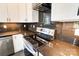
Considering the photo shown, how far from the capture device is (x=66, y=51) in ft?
3.98

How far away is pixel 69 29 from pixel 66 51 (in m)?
0.26

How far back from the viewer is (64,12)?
4.00 feet

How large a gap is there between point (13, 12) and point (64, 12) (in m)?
0.58

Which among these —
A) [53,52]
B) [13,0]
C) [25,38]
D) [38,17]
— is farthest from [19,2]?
[53,52]

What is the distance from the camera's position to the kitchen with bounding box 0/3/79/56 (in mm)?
1190

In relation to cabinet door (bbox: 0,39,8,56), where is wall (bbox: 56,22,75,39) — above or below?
above

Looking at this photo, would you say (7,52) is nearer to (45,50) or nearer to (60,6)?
(45,50)

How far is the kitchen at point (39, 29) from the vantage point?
1.19m

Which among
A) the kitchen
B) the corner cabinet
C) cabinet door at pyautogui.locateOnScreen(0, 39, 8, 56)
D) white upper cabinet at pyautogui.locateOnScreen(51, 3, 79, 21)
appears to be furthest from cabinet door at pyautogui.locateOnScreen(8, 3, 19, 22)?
white upper cabinet at pyautogui.locateOnScreen(51, 3, 79, 21)

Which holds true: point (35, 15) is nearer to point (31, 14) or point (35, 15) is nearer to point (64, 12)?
point (31, 14)

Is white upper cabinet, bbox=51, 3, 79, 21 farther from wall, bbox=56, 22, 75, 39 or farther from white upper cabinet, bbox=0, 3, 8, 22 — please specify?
white upper cabinet, bbox=0, 3, 8, 22

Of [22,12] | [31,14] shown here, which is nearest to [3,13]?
[22,12]

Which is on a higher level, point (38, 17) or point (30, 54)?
point (38, 17)

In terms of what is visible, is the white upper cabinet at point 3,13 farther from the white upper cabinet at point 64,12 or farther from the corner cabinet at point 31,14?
the white upper cabinet at point 64,12
